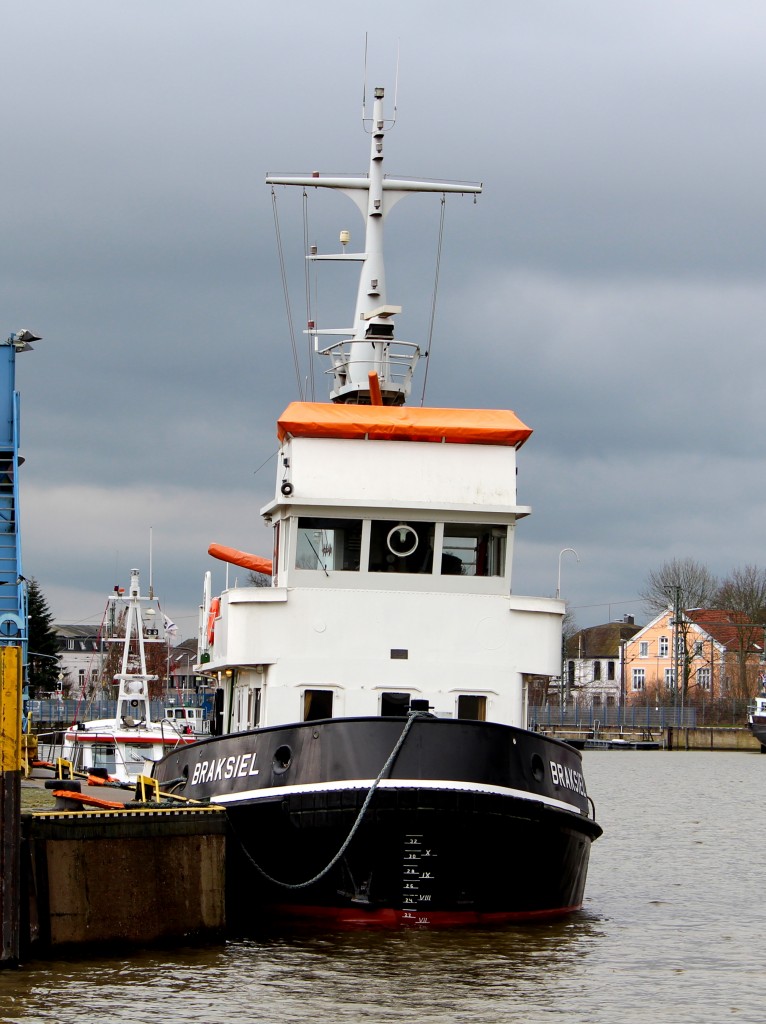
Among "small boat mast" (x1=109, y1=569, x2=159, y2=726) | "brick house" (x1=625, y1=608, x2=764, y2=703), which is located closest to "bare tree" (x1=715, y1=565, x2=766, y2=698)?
"brick house" (x1=625, y1=608, x2=764, y2=703)

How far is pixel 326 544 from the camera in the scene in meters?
19.6

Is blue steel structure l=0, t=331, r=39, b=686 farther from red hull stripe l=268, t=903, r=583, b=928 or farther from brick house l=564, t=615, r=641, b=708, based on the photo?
brick house l=564, t=615, r=641, b=708

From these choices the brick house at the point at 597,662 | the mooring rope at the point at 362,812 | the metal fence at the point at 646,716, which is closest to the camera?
the mooring rope at the point at 362,812

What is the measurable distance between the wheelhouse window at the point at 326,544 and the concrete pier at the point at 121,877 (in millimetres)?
4293

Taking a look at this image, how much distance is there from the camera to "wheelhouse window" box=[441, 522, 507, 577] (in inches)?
773

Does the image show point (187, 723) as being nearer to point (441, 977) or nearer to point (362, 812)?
point (362, 812)

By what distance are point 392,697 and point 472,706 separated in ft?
3.14

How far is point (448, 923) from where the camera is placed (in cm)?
1695

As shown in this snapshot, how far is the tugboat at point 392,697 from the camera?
16.6 m

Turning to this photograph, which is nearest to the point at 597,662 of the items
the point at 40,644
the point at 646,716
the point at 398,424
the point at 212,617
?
the point at 646,716

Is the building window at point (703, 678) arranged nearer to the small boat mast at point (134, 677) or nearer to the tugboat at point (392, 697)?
the small boat mast at point (134, 677)

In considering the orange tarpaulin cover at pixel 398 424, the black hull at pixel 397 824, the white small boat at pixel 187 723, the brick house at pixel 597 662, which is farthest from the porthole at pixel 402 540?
the brick house at pixel 597 662

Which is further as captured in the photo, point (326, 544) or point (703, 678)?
point (703, 678)

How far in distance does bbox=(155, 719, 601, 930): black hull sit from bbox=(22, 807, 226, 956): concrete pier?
1141 mm
